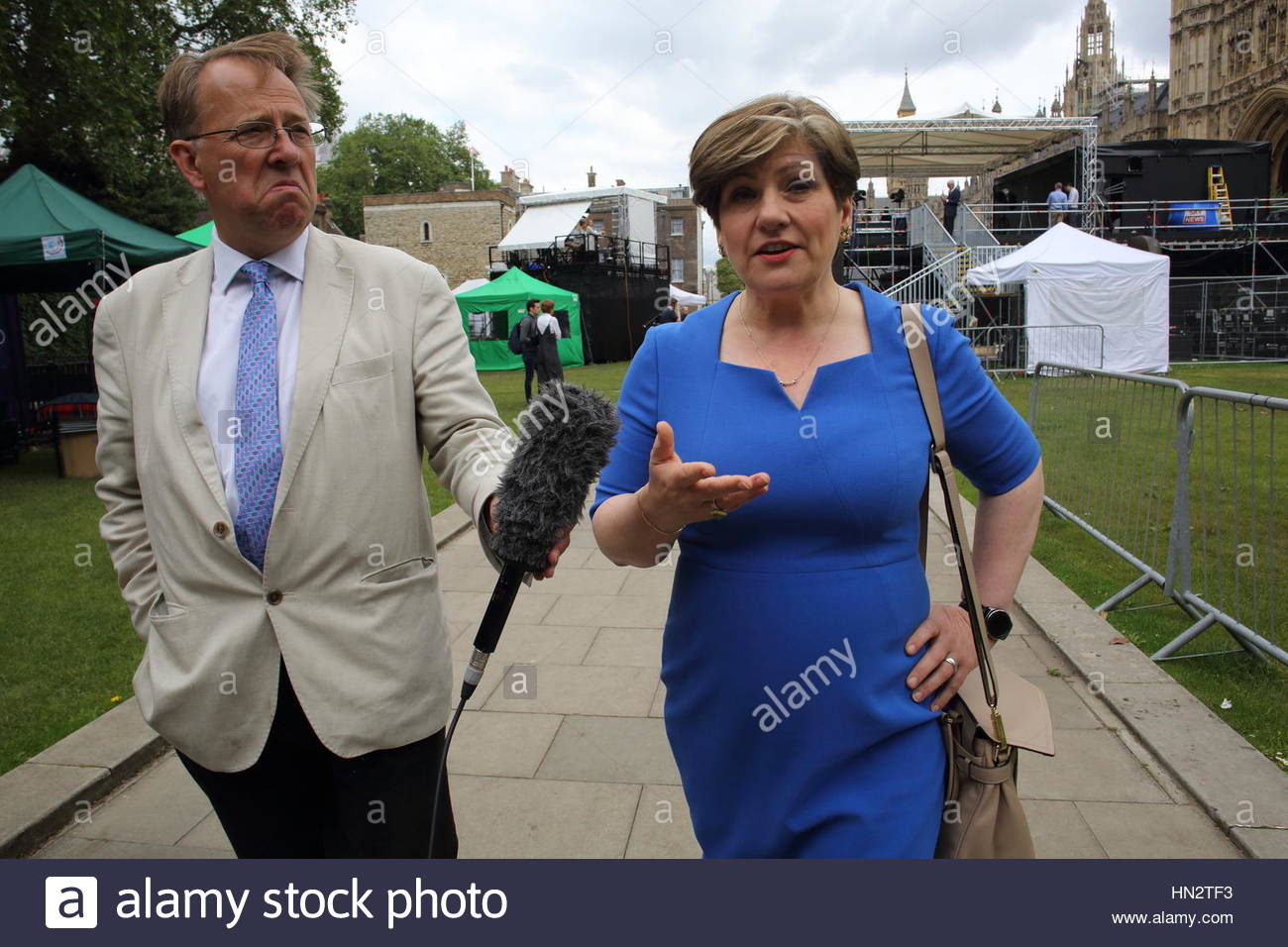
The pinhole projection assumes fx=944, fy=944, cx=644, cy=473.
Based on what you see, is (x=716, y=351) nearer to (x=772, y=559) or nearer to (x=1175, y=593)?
(x=772, y=559)

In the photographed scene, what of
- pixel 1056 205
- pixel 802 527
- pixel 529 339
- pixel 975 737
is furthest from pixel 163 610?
pixel 1056 205

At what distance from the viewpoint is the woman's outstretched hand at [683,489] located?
4.53ft

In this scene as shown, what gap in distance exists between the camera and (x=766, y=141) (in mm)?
1668

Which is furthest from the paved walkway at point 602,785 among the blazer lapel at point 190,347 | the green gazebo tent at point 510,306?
the green gazebo tent at point 510,306

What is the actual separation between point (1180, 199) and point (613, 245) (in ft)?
55.8

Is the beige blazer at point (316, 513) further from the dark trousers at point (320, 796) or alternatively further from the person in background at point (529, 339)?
the person in background at point (529, 339)

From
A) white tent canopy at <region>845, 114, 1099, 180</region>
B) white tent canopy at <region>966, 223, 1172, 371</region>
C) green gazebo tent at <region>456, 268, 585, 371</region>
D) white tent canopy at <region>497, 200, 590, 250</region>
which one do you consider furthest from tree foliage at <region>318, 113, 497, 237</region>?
white tent canopy at <region>966, 223, 1172, 371</region>

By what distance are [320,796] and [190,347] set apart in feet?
3.15

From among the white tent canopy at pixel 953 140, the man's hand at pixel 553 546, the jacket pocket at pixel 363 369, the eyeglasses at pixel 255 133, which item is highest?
the white tent canopy at pixel 953 140

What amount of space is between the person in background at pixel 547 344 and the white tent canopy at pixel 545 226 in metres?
14.8

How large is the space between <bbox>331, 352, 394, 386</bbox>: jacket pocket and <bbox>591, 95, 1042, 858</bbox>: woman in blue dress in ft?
1.57

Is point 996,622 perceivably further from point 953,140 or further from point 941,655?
point 953,140

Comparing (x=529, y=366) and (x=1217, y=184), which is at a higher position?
(x=1217, y=184)
